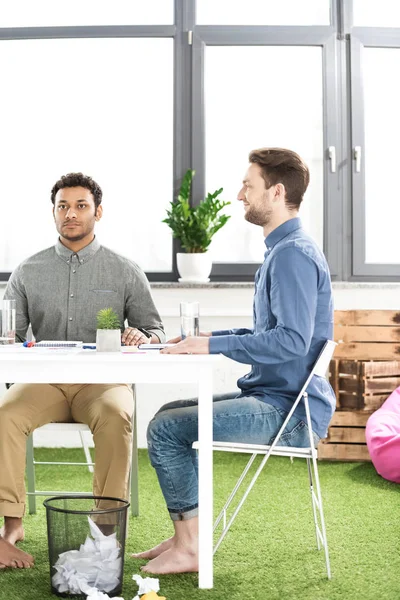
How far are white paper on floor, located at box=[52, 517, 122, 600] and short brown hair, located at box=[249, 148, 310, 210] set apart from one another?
120 cm

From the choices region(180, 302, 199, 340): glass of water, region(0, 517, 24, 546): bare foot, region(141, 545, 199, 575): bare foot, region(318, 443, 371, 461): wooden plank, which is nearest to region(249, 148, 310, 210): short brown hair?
region(180, 302, 199, 340): glass of water

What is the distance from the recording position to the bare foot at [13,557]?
2688mm

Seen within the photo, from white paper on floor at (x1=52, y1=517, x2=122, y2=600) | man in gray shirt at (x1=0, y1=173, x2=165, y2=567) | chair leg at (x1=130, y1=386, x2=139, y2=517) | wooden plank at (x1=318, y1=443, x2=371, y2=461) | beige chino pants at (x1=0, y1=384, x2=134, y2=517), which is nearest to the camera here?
white paper on floor at (x1=52, y1=517, x2=122, y2=600)

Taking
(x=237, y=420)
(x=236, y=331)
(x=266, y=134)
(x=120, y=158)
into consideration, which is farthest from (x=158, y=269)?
(x=237, y=420)

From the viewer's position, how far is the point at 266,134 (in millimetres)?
5031

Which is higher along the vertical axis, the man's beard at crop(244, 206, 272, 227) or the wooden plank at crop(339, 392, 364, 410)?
the man's beard at crop(244, 206, 272, 227)

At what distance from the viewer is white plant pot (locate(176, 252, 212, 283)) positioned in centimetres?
480

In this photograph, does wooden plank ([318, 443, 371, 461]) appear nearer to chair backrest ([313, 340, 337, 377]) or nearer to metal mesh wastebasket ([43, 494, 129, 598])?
chair backrest ([313, 340, 337, 377])

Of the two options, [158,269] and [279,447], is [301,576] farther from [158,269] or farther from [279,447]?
[158,269]

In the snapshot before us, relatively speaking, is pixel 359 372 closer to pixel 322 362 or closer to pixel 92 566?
pixel 322 362

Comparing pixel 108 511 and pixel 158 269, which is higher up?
pixel 158 269

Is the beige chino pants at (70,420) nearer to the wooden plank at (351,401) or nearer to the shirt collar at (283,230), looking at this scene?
the shirt collar at (283,230)

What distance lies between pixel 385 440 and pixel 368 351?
674mm

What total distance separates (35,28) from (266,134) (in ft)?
4.97
